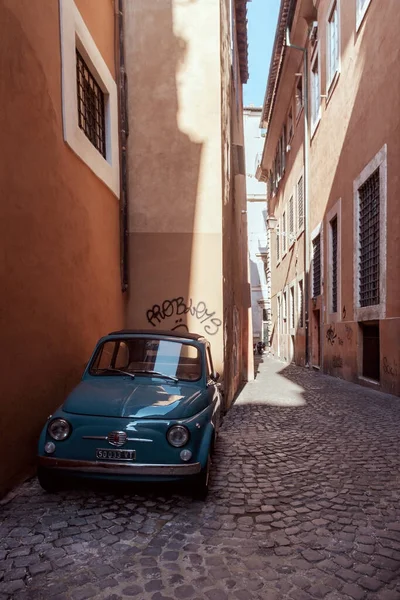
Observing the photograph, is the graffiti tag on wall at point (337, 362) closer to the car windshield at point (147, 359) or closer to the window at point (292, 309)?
the window at point (292, 309)

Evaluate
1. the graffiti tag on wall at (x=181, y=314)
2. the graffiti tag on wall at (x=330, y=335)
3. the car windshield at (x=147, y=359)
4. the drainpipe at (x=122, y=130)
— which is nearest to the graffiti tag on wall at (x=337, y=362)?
the graffiti tag on wall at (x=330, y=335)

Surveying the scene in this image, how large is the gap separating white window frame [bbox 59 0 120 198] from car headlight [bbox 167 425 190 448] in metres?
3.72

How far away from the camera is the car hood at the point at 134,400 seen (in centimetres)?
376

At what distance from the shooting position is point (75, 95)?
5.90 metres

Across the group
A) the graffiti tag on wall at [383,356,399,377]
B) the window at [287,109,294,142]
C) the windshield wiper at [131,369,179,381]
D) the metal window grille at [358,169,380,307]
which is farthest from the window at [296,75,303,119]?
the windshield wiper at [131,369,179,381]

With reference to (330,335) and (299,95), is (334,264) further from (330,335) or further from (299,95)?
(299,95)

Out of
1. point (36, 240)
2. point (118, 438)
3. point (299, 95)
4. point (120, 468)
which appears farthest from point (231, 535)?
point (299, 95)

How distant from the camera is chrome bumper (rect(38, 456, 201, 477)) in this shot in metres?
3.54

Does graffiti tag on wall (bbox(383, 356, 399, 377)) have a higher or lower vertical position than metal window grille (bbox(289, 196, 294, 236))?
lower

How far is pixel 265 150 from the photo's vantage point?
89.7ft

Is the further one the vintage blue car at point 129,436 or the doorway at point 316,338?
the doorway at point 316,338

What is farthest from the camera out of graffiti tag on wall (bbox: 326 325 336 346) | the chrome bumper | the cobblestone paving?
graffiti tag on wall (bbox: 326 325 336 346)

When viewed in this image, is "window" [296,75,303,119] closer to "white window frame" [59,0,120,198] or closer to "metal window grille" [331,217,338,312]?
"metal window grille" [331,217,338,312]

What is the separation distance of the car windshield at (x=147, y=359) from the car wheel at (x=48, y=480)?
3.64 ft
